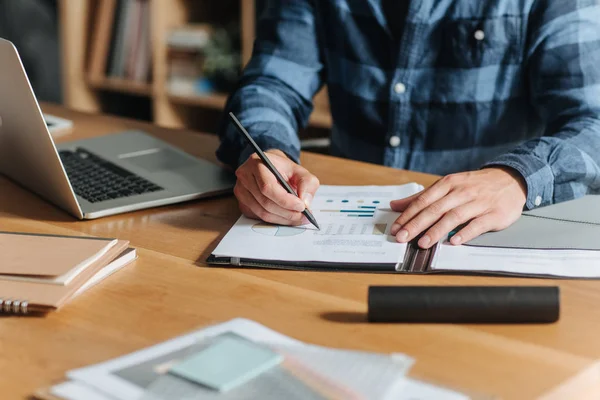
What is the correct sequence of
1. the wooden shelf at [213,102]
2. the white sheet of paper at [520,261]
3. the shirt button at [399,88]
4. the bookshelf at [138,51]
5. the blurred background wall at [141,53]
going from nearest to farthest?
the white sheet of paper at [520,261] < the shirt button at [399,88] < the wooden shelf at [213,102] < the blurred background wall at [141,53] < the bookshelf at [138,51]

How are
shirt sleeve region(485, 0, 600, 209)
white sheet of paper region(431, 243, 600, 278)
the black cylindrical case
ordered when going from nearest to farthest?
the black cylindrical case → white sheet of paper region(431, 243, 600, 278) → shirt sleeve region(485, 0, 600, 209)

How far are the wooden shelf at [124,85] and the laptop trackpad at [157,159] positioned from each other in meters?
1.90

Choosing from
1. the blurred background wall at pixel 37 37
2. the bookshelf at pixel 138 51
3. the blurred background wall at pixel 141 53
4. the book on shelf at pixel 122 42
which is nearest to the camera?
the blurred background wall at pixel 141 53

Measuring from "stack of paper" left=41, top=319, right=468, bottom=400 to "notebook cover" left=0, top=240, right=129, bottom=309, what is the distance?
0.50 ft

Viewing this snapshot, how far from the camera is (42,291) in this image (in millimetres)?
832

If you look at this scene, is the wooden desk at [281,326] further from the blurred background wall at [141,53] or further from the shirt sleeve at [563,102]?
the blurred background wall at [141,53]

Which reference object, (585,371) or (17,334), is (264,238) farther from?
(585,371)

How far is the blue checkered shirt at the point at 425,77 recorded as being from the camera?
132 cm

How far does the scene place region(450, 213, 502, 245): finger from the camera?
3.17 ft

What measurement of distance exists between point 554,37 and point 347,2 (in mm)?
397

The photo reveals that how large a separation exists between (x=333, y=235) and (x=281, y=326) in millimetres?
236

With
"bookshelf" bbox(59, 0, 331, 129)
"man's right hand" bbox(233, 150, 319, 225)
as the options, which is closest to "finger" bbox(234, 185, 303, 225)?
"man's right hand" bbox(233, 150, 319, 225)

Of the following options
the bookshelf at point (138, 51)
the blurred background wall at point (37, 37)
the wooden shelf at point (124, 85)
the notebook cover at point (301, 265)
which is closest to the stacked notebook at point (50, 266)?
the notebook cover at point (301, 265)

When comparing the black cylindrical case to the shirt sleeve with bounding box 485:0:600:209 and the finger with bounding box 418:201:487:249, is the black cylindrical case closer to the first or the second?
the finger with bounding box 418:201:487:249
